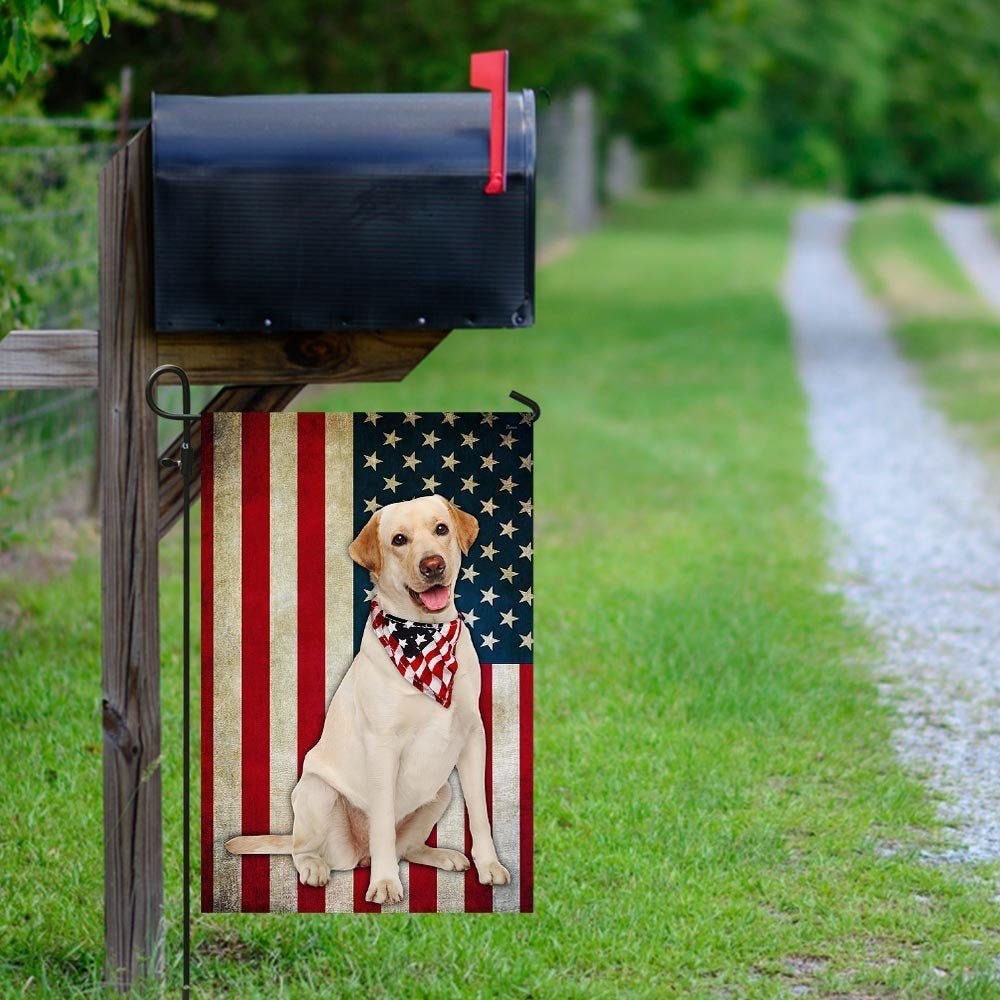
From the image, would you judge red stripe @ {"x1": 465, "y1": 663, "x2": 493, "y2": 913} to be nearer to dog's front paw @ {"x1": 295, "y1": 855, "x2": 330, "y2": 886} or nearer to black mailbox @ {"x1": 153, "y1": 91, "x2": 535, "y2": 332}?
dog's front paw @ {"x1": 295, "y1": 855, "x2": 330, "y2": 886}

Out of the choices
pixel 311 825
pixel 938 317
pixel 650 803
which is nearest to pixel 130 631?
pixel 311 825

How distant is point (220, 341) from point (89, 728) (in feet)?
8.08

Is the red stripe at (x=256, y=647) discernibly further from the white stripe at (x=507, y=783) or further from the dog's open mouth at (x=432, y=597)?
the white stripe at (x=507, y=783)

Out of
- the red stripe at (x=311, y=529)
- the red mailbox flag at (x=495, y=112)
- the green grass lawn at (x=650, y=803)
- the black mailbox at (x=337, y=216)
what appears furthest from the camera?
the green grass lawn at (x=650, y=803)

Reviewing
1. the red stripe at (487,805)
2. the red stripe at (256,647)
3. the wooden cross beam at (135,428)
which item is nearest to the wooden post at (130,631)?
the wooden cross beam at (135,428)

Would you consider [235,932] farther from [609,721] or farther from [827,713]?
[827,713]

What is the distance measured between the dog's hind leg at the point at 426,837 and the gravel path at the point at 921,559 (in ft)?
5.80

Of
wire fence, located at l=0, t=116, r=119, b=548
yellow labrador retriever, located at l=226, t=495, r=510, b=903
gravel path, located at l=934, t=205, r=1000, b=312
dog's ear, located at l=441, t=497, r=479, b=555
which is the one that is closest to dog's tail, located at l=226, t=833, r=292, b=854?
yellow labrador retriever, located at l=226, t=495, r=510, b=903

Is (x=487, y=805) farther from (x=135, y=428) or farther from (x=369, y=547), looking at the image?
(x=135, y=428)

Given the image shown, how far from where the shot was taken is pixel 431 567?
3549 mm

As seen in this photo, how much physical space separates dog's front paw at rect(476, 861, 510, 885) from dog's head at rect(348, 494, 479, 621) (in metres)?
0.53

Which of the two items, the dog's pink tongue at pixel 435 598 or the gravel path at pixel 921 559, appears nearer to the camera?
the dog's pink tongue at pixel 435 598

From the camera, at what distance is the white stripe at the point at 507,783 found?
3.66 meters

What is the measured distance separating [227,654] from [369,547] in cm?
37
